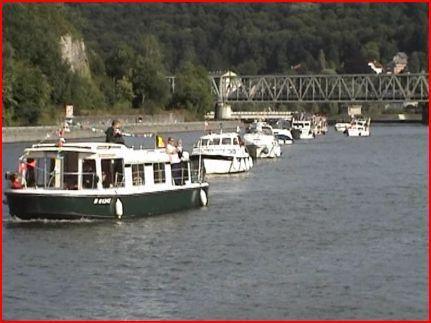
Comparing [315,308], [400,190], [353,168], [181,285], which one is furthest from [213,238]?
[353,168]

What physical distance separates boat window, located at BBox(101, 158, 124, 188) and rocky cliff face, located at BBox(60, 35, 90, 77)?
437 ft

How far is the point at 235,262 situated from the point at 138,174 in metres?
11.1

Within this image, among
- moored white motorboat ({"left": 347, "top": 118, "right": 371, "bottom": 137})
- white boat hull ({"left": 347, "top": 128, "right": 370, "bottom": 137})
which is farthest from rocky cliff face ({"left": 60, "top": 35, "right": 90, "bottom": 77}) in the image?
white boat hull ({"left": 347, "top": 128, "right": 370, "bottom": 137})

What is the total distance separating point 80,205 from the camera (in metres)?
50.2

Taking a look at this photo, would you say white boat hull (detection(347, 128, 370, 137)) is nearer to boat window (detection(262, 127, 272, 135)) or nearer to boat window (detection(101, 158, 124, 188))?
boat window (detection(262, 127, 272, 135))

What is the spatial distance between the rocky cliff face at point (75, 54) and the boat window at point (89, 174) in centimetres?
13386

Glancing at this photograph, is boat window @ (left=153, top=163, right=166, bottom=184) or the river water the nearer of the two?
the river water

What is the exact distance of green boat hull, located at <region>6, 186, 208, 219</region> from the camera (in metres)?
49.7

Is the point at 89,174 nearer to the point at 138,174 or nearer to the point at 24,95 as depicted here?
the point at 138,174

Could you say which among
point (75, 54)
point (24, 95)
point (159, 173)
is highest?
point (75, 54)

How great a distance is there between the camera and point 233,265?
4203 centimetres

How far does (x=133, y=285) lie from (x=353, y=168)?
5660 centimetres

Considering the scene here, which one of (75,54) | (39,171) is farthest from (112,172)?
(75,54)

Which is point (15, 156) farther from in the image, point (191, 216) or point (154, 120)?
point (154, 120)
